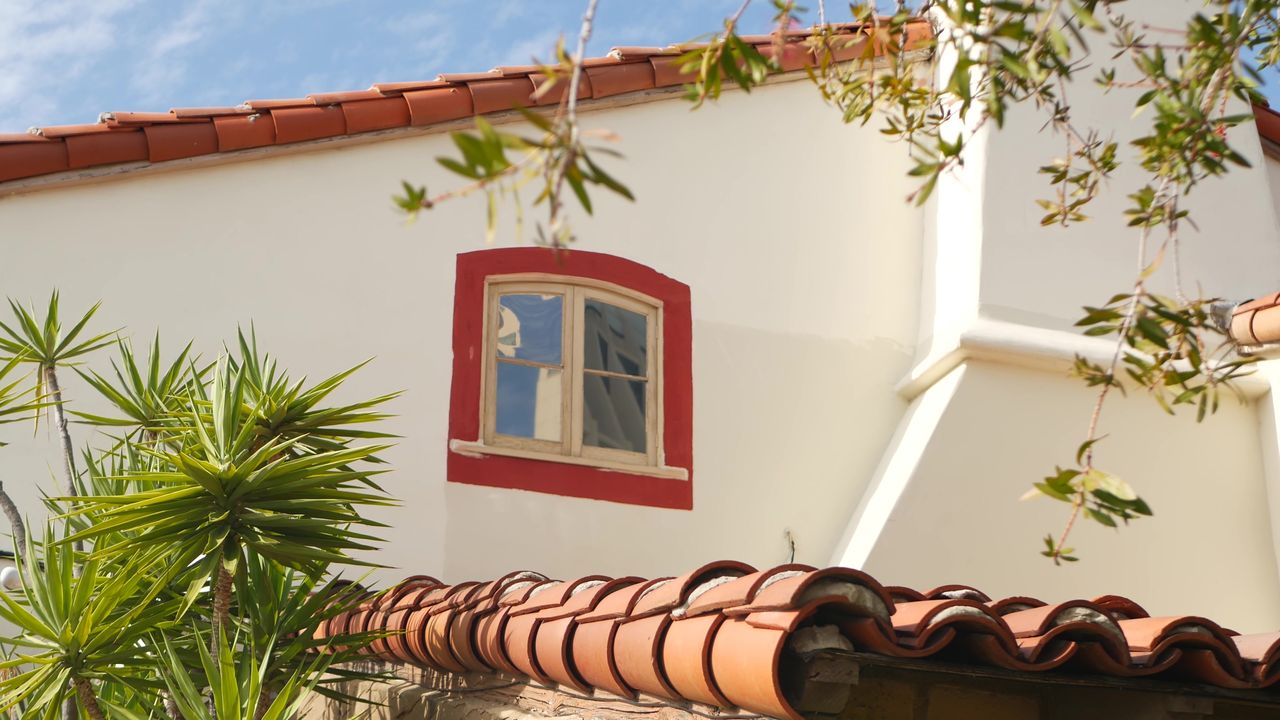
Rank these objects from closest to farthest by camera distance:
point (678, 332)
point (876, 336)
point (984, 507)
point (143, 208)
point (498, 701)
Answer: point (498, 701)
point (143, 208)
point (984, 507)
point (678, 332)
point (876, 336)

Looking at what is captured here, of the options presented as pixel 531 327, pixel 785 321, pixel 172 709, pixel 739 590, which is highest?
pixel 785 321

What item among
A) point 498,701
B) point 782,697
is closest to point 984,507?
point 498,701

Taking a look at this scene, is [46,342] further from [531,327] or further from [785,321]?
[785,321]

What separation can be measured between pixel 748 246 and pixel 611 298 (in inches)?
37.4

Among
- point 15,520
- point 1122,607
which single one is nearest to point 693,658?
point 1122,607

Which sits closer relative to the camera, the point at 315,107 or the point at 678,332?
the point at 315,107

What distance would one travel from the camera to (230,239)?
21.9ft

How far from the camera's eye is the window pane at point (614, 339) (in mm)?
7375

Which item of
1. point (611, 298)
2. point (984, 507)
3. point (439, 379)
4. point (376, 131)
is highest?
point (376, 131)

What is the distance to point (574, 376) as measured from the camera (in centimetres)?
723

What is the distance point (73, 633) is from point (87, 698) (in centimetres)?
23

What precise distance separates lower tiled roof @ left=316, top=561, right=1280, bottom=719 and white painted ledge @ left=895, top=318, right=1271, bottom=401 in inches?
121

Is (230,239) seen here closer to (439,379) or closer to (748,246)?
(439,379)

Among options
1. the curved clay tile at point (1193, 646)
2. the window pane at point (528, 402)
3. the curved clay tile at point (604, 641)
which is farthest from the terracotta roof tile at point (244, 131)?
the curved clay tile at point (1193, 646)
